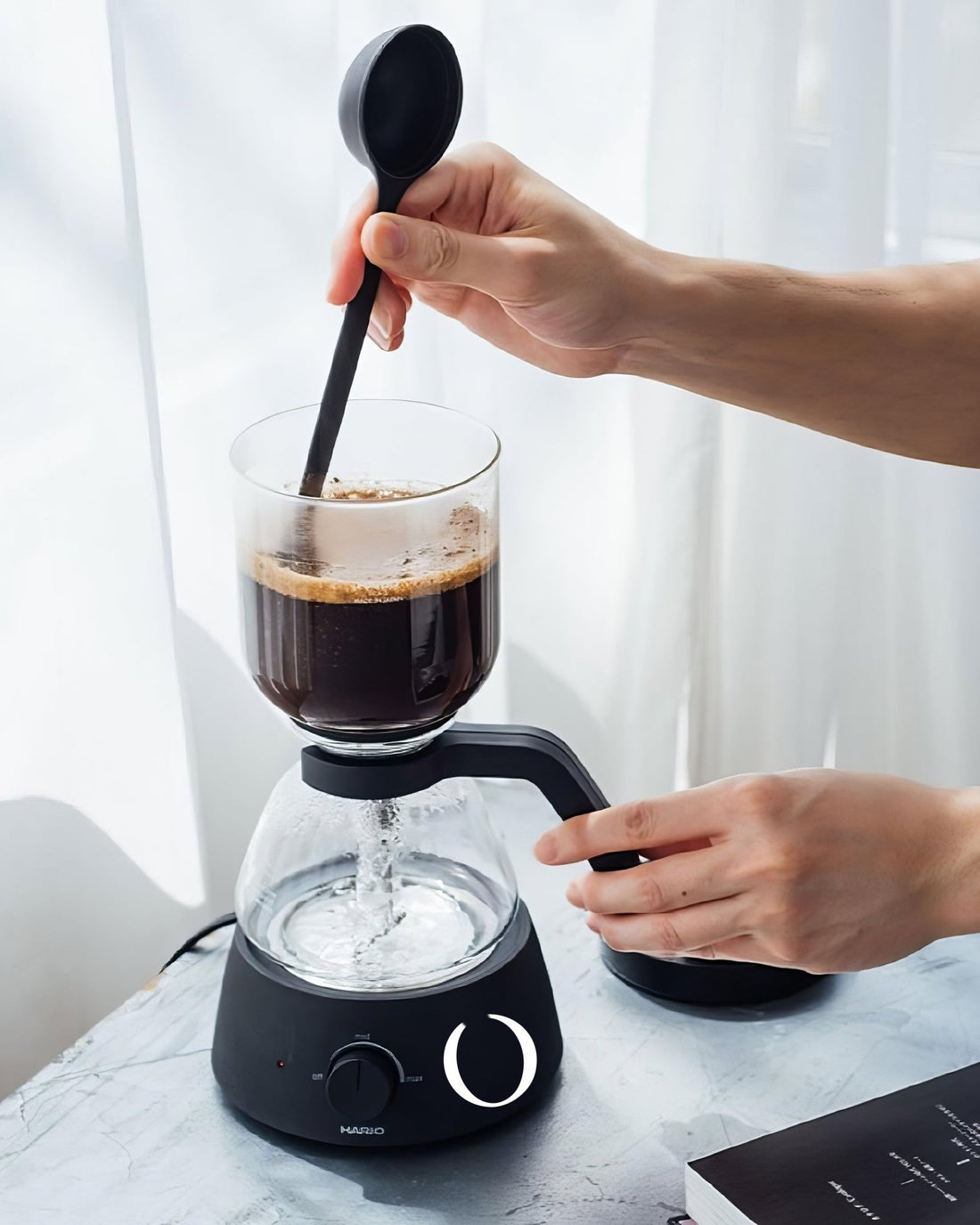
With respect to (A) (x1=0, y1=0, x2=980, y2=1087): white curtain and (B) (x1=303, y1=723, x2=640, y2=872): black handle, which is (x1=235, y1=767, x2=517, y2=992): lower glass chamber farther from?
(A) (x1=0, y1=0, x2=980, y2=1087): white curtain

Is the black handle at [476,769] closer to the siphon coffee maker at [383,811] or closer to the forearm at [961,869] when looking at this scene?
the siphon coffee maker at [383,811]

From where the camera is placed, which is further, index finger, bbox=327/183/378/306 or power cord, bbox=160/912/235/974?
power cord, bbox=160/912/235/974

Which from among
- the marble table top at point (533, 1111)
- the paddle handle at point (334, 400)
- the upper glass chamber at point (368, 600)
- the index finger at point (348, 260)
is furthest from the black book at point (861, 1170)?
the index finger at point (348, 260)

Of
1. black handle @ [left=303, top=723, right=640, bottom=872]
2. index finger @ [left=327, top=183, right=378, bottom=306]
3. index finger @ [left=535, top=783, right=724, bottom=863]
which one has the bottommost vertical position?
index finger @ [left=535, top=783, right=724, bottom=863]

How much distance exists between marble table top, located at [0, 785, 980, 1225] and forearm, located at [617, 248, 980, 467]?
43 cm

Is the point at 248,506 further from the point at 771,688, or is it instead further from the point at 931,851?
the point at 771,688

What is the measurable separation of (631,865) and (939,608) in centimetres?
63

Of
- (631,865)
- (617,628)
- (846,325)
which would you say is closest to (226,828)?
(617,628)

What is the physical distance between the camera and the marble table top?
843 mm

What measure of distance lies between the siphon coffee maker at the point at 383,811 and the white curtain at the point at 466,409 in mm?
316

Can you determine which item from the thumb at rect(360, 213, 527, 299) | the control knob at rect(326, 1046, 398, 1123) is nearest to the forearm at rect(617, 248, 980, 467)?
the thumb at rect(360, 213, 527, 299)

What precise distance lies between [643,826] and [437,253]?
13.5 inches

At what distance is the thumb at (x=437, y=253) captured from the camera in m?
0.76

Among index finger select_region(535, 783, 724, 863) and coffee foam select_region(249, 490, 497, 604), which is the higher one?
coffee foam select_region(249, 490, 497, 604)
